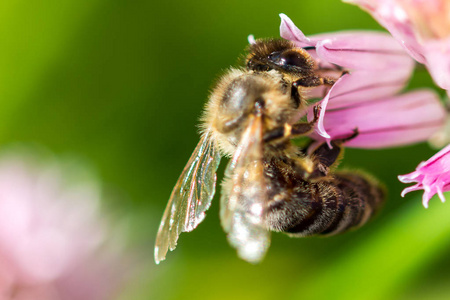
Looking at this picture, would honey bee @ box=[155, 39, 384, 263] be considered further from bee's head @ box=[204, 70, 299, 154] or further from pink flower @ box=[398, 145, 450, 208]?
pink flower @ box=[398, 145, 450, 208]

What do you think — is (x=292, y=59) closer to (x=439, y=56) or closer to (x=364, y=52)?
(x=364, y=52)

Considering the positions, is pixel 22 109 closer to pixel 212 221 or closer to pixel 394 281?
pixel 212 221

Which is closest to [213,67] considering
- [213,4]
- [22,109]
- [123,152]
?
[213,4]

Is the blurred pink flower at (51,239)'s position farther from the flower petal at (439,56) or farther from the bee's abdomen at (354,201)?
the flower petal at (439,56)

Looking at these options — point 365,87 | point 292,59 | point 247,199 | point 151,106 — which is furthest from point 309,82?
point 151,106

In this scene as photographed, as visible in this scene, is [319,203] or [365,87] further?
[365,87]

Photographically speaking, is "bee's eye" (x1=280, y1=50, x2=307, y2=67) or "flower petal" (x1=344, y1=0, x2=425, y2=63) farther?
"bee's eye" (x1=280, y1=50, x2=307, y2=67)

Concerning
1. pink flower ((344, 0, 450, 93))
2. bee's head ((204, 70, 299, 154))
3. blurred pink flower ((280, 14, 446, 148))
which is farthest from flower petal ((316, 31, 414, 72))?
pink flower ((344, 0, 450, 93))
